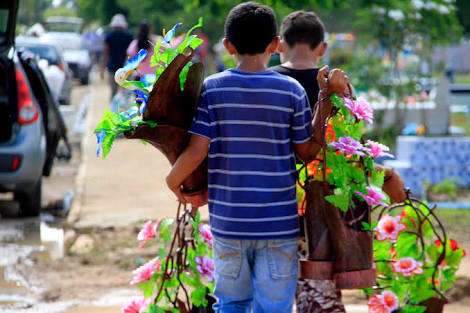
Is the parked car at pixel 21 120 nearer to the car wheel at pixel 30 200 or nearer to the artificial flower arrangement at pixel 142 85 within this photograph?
the car wheel at pixel 30 200

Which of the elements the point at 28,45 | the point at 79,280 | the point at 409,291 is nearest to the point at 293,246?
the point at 409,291

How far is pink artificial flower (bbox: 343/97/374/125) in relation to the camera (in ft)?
10.8

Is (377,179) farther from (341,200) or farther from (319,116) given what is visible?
(319,116)

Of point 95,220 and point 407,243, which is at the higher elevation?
point 407,243

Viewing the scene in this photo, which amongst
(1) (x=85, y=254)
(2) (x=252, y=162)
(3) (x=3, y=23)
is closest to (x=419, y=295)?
(2) (x=252, y=162)

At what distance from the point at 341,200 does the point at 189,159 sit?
60 centimetres

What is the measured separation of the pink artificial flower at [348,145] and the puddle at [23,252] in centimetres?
283

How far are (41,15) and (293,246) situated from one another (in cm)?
8858

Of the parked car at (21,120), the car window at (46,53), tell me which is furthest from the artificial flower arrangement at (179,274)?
the car window at (46,53)

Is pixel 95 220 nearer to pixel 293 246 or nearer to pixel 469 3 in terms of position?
pixel 293 246

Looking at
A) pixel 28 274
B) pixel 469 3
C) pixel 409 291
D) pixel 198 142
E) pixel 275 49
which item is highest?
pixel 469 3

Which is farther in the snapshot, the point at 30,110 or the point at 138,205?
the point at 138,205

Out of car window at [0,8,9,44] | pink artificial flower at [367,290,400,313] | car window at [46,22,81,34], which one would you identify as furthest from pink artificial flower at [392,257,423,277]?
car window at [46,22,81,34]

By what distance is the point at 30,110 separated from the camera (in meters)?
7.55
